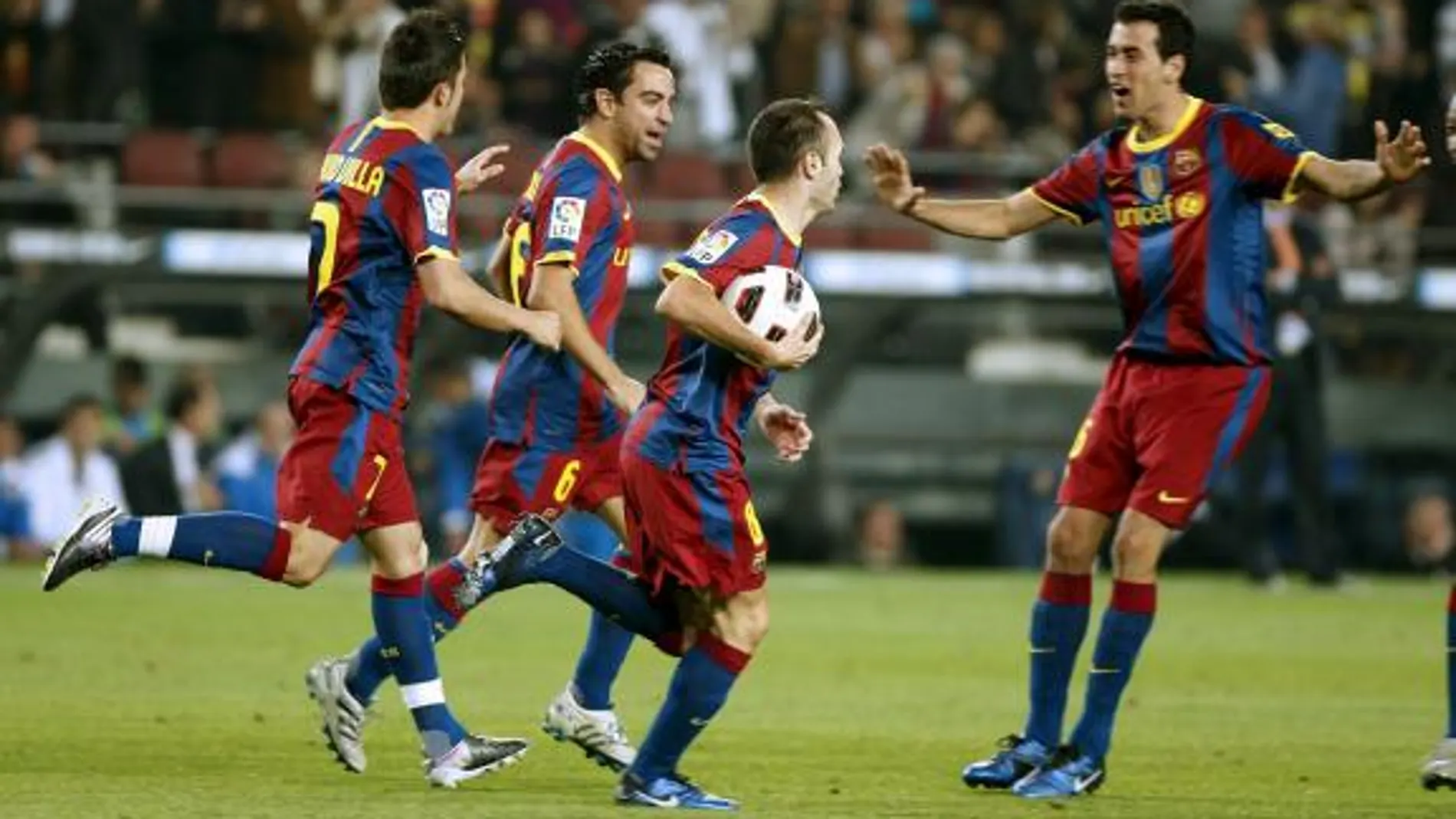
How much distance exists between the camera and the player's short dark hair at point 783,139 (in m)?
8.66

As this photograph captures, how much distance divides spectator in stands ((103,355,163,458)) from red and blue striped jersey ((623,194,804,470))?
38.0ft

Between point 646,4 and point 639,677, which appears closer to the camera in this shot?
point 639,677

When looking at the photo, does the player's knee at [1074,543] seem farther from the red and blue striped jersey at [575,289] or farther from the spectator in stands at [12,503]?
the spectator in stands at [12,503]

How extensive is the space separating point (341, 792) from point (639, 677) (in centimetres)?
451

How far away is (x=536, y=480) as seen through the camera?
989cm

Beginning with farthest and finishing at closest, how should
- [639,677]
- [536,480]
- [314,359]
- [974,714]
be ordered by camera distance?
[639,677]
[974,714]
[536,480]
[314,359]

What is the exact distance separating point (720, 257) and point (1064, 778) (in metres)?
2.07

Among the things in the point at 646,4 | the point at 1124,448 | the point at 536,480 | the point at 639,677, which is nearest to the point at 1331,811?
the point at 1124,448

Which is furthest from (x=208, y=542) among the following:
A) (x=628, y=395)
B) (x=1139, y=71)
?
(x=1139, y=71)

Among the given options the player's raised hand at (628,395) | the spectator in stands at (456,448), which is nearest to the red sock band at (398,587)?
the player's raised hand at (628,395)

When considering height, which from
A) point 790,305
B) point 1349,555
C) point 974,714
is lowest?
point 1349,555

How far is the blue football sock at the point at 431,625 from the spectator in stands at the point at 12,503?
10.4 metres

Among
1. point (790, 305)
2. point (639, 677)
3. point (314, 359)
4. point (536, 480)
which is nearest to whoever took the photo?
point (790, 305)

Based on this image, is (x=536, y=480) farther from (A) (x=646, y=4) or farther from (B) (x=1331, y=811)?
(A) (x=646, y=4)
